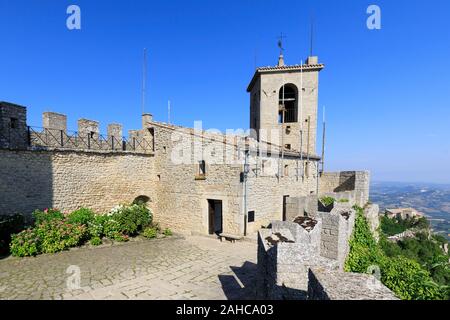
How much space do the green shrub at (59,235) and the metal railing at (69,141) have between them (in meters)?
3.70

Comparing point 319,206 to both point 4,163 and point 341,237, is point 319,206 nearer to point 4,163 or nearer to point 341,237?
point 341,237

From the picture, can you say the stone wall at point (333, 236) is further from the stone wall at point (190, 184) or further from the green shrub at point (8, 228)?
the green shrub at point (8, 228)

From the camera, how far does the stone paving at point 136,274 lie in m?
5.61

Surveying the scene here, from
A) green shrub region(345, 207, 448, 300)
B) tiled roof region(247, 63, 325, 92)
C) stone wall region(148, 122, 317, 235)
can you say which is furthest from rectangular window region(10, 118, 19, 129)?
tiled roof region(247, 63, 325, 92)

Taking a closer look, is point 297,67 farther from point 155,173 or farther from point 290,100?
point 155,173

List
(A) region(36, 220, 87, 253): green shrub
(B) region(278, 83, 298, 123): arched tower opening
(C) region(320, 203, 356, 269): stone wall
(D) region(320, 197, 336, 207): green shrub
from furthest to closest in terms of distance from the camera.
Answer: (B) region(278, 83, 298, 123): arched tower opening, (D) region(320, 197, 336, 207): green shrub, (A) region(36, 220, 87, 253): green shrub, (C) region(320, 203, 356, 269): stone wall

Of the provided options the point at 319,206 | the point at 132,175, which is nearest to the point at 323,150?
the point at 319,206

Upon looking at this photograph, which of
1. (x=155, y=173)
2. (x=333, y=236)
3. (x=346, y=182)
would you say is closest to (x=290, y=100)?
(x=346, y=182)

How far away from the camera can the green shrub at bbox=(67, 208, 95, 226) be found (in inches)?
393

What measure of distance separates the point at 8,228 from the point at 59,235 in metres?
1.66

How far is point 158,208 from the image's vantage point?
44.9ft

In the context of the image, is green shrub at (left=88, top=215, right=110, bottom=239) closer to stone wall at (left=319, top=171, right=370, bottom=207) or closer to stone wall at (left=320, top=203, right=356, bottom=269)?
stone wall at (left=320, top=203, right=356, bottom=269)

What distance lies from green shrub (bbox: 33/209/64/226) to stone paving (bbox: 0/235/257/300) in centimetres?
180
